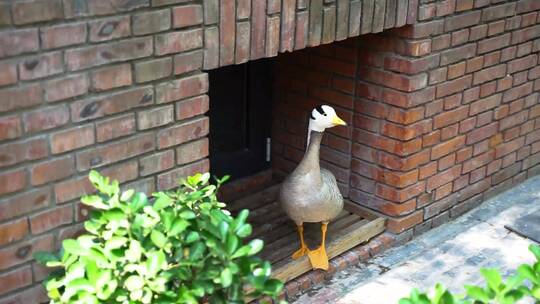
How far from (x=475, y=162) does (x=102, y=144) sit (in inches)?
98.1

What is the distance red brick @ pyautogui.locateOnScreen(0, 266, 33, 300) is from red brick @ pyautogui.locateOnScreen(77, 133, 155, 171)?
1.27 feet

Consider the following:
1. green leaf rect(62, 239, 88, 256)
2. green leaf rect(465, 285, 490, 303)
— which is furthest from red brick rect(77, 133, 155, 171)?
green leaf rect(465, 285, 490, 303)

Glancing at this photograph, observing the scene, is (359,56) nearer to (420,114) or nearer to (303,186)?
(420,114)

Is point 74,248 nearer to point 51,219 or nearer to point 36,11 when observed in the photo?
point 51,219

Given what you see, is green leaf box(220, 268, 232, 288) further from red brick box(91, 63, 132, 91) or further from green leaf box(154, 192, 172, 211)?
red brick box(91, 63, 132, 91)

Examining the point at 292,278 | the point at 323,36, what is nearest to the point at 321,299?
the point at 292,278

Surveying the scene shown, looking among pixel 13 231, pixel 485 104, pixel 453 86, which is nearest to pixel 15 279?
pixel 13 231

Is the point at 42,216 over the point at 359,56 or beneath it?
beneath

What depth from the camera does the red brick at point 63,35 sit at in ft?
7.35

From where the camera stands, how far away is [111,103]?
249 centimetres

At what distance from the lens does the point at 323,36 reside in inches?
123

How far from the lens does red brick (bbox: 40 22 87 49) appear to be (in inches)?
88.2

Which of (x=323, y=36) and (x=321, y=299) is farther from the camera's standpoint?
(x=321, y=299)

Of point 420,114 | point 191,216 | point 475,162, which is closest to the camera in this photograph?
point 191,216
